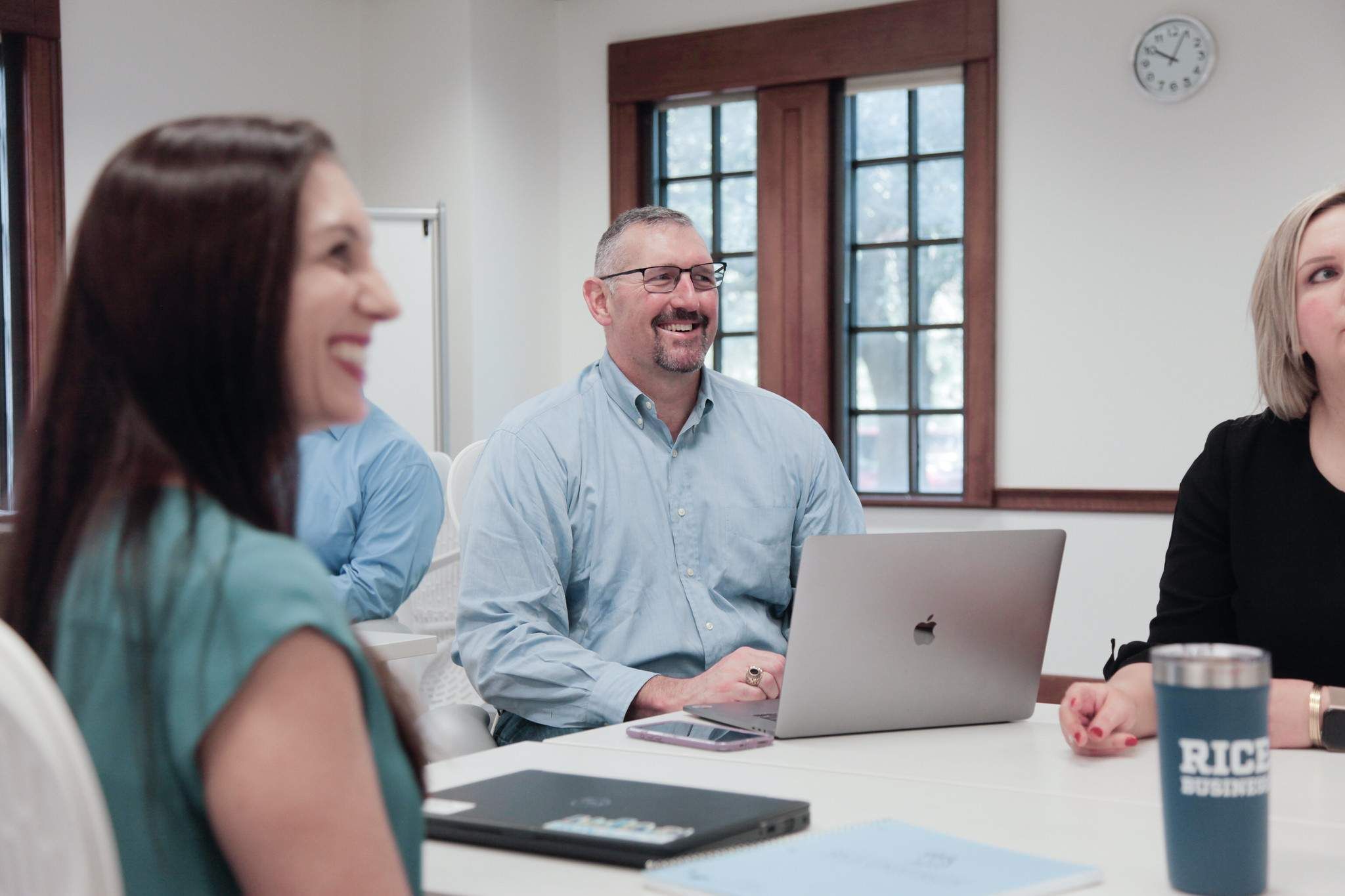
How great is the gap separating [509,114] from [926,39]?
6.01 ft

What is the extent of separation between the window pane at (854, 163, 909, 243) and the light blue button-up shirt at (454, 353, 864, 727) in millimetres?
3229

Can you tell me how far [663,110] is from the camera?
602 cm

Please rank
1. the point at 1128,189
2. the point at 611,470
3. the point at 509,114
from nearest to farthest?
1. the point at 611,470
2. the point at 1128,189
3. the point at 509,114

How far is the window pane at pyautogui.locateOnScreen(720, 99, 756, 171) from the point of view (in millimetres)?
5824

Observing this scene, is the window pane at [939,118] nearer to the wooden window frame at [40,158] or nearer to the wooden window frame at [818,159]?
the wooden window frame at [818,159]

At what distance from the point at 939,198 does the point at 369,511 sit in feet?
10.7

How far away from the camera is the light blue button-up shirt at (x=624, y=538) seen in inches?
81.9

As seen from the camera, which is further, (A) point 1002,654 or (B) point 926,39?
(B) point 926,39

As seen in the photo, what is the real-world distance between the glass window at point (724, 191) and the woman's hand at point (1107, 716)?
14.1 ft

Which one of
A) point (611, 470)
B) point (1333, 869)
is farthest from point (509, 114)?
point (1333, 869)

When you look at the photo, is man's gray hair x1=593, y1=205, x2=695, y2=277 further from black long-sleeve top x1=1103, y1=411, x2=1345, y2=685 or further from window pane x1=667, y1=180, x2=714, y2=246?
window pane x1=667, y1=180, x2=714, y2=246

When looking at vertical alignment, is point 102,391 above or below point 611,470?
above

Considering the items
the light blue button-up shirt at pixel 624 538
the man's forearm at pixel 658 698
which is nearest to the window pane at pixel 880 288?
the light blue button-up shirt at pixel 624 538

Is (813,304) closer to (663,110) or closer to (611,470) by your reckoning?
(663,110)
